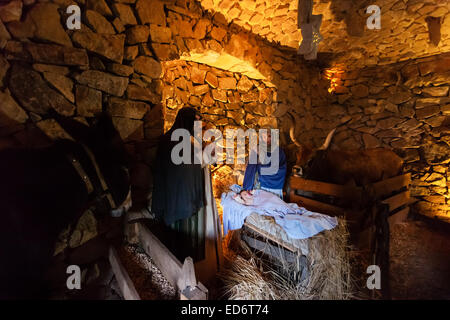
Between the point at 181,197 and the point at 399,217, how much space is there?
190 inches

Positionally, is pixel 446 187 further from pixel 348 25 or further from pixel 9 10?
pixel 9 10

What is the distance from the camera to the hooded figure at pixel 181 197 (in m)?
2.22

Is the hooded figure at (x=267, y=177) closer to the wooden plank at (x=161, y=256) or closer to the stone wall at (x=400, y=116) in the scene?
the stone wall at (x=400, y=116)

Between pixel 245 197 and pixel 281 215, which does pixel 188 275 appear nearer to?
pixel 281 215

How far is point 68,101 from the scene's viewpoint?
2.01 m

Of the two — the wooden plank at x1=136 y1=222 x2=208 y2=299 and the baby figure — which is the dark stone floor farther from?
the wooden plank at x1=136 y1=222 x2=208 y2=299

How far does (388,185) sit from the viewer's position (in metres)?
3.28

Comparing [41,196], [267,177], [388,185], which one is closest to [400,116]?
[388,185]

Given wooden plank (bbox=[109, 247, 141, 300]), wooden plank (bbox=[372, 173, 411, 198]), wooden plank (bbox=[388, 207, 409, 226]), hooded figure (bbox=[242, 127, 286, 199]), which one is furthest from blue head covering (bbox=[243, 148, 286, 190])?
wooden plank (bbox=[388, 207, 409, 226])

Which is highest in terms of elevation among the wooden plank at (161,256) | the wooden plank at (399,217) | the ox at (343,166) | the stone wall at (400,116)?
the stone wall at (400,116)

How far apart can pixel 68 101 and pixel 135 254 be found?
6.34ft

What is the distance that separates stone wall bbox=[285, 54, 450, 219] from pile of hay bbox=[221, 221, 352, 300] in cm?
340

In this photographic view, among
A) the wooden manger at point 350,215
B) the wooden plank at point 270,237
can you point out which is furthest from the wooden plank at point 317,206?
the wooden plank at point 270,237

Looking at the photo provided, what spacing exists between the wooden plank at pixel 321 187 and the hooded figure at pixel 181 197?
1729mm
